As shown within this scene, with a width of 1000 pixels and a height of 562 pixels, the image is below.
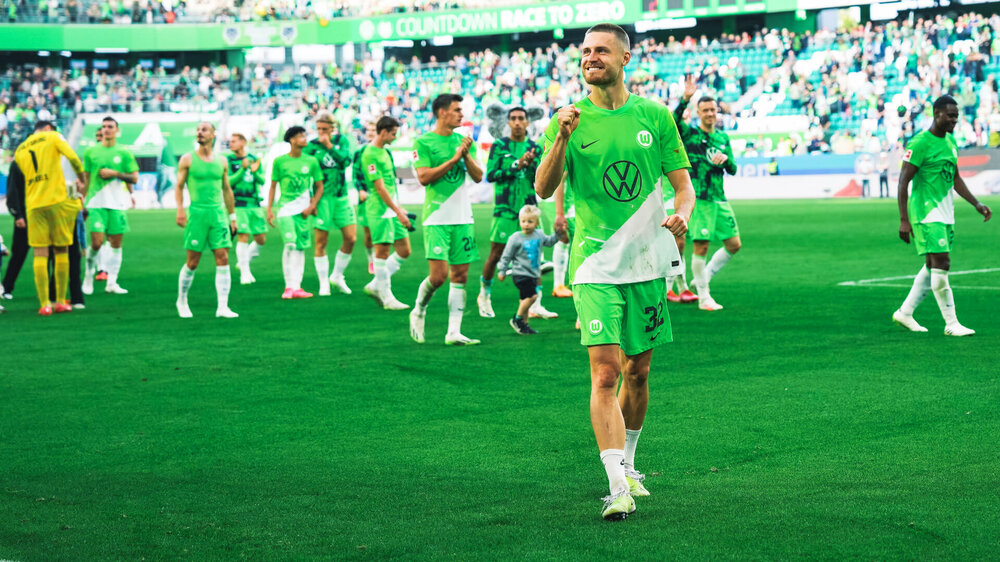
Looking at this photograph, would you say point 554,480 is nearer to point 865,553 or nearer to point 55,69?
point 865,553

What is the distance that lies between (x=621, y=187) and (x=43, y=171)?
9911mm

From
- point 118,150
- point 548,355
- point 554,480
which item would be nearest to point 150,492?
point 554,480

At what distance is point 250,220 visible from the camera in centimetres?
1783

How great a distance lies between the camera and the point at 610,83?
5.02m

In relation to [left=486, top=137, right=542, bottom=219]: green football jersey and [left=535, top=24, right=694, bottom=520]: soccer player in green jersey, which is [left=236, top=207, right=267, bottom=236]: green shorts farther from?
[left=535, top=24, right=694, bottom=520]: soccer player in green jersey

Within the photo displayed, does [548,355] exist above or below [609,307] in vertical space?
below

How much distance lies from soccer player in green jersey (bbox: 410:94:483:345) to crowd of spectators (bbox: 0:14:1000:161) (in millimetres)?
29934

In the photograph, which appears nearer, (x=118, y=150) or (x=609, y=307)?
(x=609, y=307)

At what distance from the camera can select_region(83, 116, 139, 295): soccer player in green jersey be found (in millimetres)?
16062


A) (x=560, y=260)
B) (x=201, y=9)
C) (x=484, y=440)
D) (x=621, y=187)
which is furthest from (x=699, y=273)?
(x=201, y=9)

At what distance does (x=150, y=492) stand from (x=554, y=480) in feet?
6.42

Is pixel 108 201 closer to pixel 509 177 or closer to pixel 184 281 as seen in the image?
pixel 184 281

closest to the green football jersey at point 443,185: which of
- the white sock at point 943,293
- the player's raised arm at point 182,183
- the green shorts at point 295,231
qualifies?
the player's raised arm at point 182,183

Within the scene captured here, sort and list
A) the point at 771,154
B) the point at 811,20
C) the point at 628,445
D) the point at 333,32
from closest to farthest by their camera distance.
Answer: the point at 628,445 < the point at 771,154 < the point at 811,20 < the point at 333,32
